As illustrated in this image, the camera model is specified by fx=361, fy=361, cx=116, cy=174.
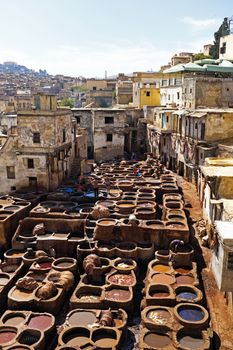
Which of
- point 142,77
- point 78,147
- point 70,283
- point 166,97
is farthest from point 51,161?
point 142,77

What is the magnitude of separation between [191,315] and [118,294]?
3871 millimetres

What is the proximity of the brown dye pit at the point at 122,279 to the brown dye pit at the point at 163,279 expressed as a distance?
1217 mm

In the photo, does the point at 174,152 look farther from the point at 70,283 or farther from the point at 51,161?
the point at 70,283

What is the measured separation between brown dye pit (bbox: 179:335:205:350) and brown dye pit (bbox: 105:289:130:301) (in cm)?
372

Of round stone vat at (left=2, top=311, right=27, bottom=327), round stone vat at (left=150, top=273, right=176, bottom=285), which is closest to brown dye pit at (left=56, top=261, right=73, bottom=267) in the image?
round stone vat at (left=2, top=311, right=27, bottom=327)

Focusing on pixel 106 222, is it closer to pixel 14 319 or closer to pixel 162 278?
pixel 162 278

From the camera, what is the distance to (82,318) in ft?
54.7

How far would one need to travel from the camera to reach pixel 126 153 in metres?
47.6

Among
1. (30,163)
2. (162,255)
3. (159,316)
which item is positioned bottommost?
(159,316)

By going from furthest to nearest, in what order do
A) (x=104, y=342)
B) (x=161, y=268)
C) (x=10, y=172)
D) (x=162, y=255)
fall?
1. (x=10, y=172)
2. (x=162, y=255)
3. (x=161, y=268)
4. (x=104, y=342)

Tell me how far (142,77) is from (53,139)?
35.5m

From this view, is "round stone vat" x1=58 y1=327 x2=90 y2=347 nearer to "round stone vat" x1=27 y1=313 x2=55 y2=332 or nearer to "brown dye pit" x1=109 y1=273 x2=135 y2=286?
"round stone vat" x1=27 y1=313 x2=55 y2=332

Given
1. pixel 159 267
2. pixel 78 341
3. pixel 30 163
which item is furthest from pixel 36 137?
pixel 78 341

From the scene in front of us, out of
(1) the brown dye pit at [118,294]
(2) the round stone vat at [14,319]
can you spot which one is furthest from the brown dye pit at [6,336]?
(1) the brown dye pit at [118,294]
